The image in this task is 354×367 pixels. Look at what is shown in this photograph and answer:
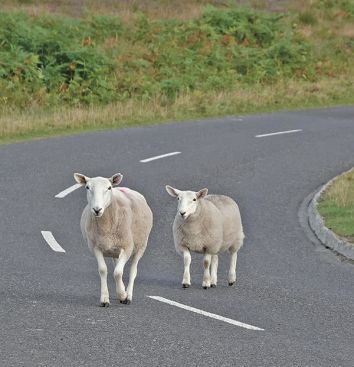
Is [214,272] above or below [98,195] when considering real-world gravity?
below

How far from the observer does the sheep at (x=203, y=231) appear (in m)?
12.2

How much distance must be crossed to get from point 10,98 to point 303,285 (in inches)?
695

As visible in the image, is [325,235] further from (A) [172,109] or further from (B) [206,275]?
(A) [172,109]

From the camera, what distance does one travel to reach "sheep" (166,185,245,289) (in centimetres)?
1225

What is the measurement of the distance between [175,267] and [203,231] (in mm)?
1550

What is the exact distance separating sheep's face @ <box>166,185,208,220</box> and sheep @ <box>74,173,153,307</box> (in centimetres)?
43

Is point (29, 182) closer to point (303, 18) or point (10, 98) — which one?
point (10, 98)

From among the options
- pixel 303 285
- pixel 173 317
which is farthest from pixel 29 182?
pixel 173 317

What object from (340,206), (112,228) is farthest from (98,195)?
(340,206)

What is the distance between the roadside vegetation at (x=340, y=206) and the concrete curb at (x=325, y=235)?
0.27 feet

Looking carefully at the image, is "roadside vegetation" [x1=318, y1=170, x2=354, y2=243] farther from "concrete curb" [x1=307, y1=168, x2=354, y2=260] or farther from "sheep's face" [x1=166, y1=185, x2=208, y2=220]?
"sheep's face" [x1=166, y1=185, x2=208, y2=220]

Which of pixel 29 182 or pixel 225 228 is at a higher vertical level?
pixel 225 228

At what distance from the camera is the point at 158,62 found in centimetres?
3541

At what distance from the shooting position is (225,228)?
12.9 meters
